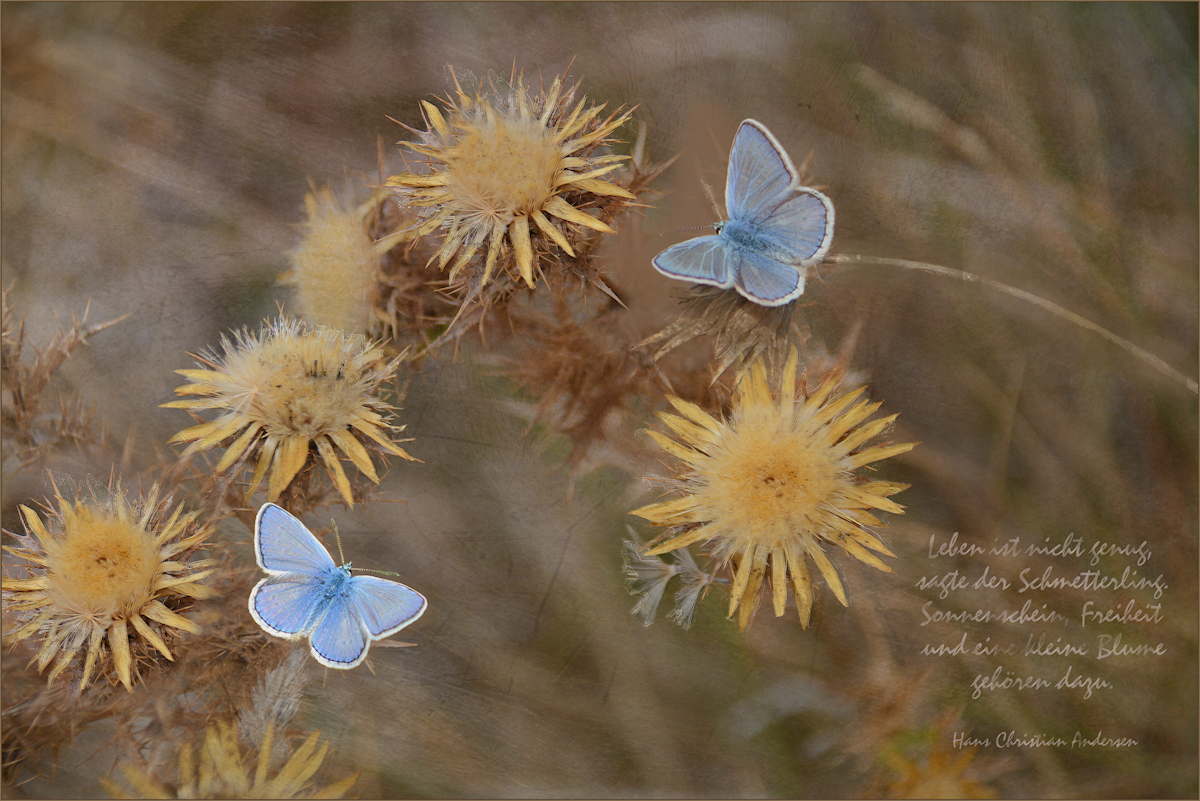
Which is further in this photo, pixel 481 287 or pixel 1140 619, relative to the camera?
pixel 1140 619

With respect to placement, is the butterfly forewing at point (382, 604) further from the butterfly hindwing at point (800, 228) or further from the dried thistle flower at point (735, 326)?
the butterfly hindwing at point (800, 228)

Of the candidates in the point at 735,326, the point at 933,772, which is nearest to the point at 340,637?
the point at 735,326

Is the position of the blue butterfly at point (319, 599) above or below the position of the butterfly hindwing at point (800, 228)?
below

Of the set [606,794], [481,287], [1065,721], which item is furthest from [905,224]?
[606,794]

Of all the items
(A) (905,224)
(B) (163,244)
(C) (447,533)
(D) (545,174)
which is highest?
(A) (905,224)

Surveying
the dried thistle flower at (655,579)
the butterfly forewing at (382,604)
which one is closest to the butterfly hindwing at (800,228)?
the dried thistle flower at (655,579)

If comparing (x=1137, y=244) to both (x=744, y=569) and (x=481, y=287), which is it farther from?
(x=481, y=287)
